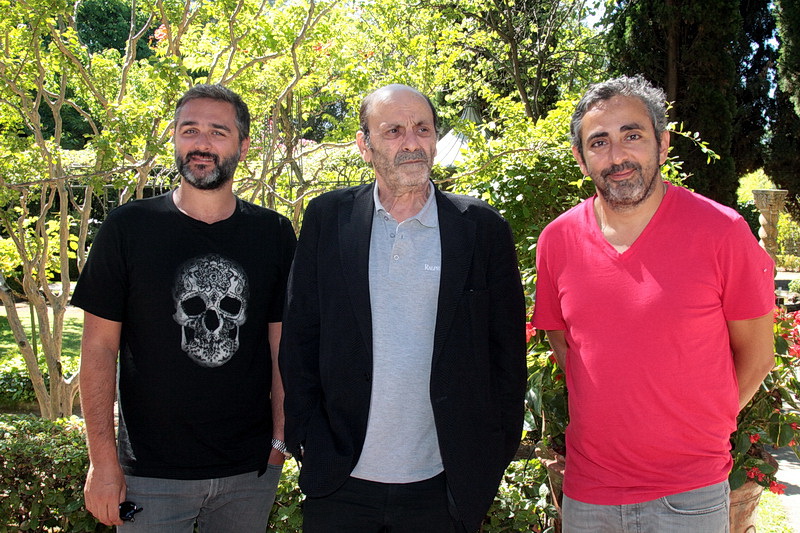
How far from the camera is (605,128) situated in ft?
7.18

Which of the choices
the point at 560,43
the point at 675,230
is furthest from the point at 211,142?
the point at 560,43

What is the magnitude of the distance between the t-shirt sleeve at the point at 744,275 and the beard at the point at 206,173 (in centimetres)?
165

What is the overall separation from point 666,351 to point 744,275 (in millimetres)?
321

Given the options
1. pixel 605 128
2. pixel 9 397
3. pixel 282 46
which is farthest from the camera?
pixel 9 397

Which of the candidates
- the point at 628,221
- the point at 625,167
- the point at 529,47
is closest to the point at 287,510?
the point at 628,221

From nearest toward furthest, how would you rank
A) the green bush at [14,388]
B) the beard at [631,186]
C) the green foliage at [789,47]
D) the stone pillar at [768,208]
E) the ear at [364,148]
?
the beard at [631,186] → the ear at [364,148] → the green bush at [14,388] → the stone pillar at [768,208] → the green foliage at [789,47]

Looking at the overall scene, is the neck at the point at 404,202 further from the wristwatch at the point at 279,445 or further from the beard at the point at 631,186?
the wristwatch at the point at 279,445

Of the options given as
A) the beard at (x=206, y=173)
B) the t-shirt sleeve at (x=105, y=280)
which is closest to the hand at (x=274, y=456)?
the t-shirt sleeve at (x=105, y=280)

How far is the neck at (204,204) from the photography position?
239cm

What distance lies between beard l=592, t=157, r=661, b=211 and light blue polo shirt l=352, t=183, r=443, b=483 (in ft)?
1.99

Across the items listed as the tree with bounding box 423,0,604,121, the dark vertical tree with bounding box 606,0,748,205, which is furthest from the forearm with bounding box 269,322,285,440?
the dark vertical tree with bounding box 606,0,748,205

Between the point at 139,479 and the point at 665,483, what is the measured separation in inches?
65.4

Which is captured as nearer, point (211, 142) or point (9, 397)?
point (211, 142)

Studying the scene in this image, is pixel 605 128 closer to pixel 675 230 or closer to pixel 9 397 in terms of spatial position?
pixel 675 230
